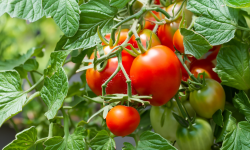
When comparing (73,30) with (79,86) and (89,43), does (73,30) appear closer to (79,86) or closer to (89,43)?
(89,43)

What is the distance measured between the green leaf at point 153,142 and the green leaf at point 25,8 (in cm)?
26

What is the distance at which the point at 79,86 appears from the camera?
634mm

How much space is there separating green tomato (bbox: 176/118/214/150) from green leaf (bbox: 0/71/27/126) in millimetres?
265

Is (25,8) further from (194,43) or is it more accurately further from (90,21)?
(194,43)

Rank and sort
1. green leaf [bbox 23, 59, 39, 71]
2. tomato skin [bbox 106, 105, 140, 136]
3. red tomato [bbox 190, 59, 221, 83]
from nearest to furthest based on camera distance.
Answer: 1. tomato skin [bbox 106, 105, 140, 136]
2. red tomato [bbox 190, 59, 221, 83]
3. green leaf [bbox 23, 59, 39, 71]

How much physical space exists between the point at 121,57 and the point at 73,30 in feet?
0.32

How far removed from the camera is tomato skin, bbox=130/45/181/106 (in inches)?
12.7

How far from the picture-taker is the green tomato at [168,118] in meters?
0.40

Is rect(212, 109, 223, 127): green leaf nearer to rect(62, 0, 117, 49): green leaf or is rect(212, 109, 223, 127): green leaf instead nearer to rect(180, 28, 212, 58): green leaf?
rect(180, 28, 212, 58): green leaf

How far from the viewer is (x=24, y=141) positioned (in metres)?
0.40

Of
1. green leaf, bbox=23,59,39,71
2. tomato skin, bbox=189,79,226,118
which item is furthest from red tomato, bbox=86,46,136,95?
green leaf, bbox=23,59,39,71

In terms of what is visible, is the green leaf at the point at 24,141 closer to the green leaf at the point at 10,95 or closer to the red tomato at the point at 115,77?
the green leaf at the point at 10,95

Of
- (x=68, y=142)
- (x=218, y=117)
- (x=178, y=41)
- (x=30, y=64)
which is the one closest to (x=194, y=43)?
(x=178, y=41)

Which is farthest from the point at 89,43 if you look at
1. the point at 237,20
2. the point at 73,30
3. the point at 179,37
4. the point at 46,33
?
the point at 46,33
